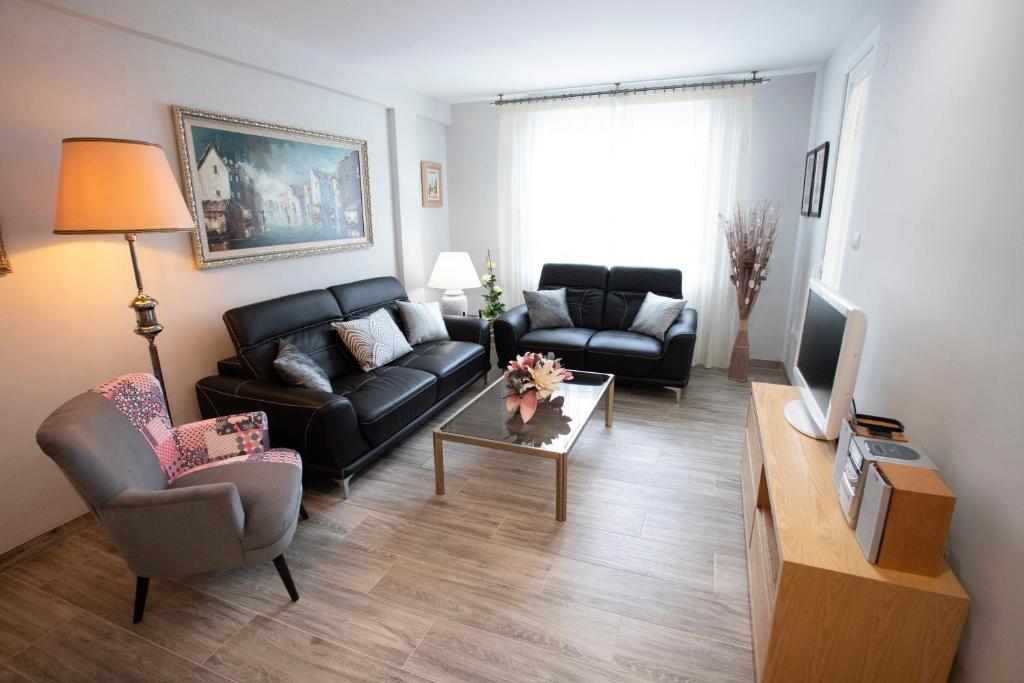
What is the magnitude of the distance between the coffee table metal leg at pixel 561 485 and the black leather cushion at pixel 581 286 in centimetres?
225

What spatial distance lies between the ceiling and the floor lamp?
1.15 metres

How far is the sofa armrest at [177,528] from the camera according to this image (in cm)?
170

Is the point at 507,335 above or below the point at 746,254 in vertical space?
below

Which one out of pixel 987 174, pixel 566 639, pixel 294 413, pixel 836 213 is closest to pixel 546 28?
pixel 836 213

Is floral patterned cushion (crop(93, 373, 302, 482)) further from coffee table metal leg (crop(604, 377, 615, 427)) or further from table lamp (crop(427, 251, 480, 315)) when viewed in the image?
table lamp (crop(427, 251, 480, 315))

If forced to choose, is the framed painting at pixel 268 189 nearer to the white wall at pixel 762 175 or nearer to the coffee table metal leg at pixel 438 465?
the white wall at pixel 762 175

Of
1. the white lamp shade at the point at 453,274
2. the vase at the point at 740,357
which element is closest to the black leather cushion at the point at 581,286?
the white lamp shade at the point at 453,274

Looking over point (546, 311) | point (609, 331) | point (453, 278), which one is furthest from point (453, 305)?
point (609, 331)

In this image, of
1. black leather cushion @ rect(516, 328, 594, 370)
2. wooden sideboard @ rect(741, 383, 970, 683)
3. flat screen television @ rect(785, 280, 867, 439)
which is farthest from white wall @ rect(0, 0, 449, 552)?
flat screen television @ rect(785, 280, 867, 439)

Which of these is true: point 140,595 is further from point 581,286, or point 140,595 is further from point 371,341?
point 581,286

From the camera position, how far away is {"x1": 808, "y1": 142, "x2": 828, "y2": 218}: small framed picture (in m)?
3.41

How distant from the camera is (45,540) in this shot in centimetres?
229

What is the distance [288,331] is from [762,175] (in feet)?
12.7

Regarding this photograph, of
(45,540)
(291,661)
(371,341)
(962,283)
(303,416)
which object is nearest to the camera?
(962,283)
